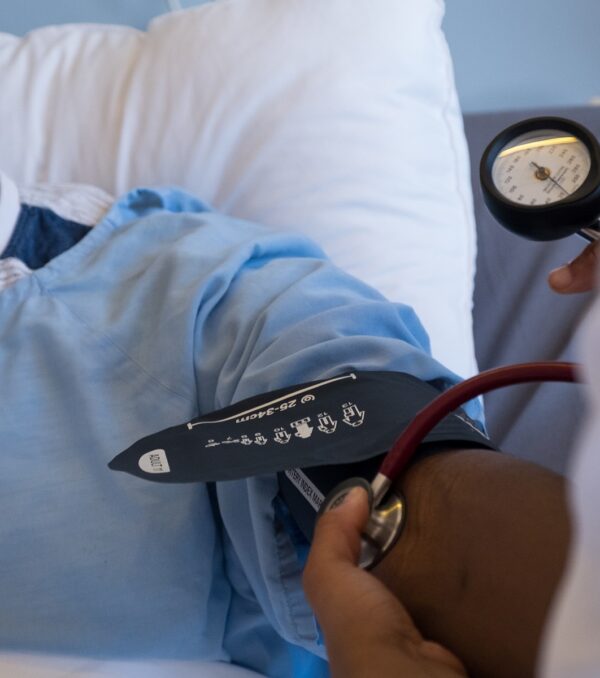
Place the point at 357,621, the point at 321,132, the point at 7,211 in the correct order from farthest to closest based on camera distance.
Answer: the point at 321,132 → the point at 7,211 → the point at 357,621

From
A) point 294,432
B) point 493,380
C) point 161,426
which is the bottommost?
point 161,426

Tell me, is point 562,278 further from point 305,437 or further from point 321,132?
point 321,132

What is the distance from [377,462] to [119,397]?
0.98ft

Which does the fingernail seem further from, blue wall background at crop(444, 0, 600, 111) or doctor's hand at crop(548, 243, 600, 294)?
blue wall background at crop(444, 0, 600, 111)

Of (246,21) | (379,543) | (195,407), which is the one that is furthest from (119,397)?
(246,21)

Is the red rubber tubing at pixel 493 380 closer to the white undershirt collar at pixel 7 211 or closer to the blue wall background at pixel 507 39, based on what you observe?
the white undershirt collar at pixel 7 211

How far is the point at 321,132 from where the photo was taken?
3.32 ft

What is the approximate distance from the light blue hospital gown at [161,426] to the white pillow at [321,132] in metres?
0.18

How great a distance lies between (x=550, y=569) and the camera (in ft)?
1.33

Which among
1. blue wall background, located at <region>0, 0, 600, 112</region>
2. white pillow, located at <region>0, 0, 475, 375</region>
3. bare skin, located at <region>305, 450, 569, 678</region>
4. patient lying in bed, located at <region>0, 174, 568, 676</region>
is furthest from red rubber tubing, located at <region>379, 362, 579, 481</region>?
blue wall background, located at <region>0, 0, 600, 112</region>

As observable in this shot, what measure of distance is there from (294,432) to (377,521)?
0.32ft

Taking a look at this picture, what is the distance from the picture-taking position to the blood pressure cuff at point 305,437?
1.76ft

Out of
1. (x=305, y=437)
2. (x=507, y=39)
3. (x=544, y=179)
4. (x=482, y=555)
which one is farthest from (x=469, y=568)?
(x=507, y=39)

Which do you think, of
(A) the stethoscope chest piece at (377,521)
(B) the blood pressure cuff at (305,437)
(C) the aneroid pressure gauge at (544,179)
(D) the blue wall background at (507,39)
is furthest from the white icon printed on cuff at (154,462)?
(D) the blue wall background at (507,39)
